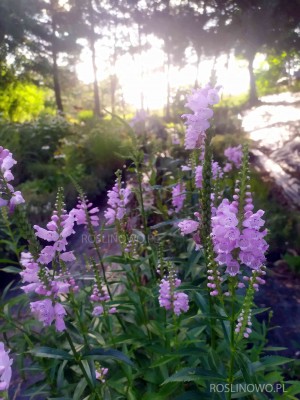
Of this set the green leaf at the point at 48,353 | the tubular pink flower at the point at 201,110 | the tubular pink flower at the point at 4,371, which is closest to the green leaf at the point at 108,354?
the green leaf at the point at 48,353

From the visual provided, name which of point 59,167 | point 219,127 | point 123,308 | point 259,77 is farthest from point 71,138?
point 259,77

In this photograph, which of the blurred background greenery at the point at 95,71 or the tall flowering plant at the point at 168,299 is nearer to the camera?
the tall flowering plant at the point at 168,299

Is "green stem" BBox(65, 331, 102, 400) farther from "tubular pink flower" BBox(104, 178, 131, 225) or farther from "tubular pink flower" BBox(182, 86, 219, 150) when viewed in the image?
"tubular pink flower" BBox(182, 86, 219, 150)

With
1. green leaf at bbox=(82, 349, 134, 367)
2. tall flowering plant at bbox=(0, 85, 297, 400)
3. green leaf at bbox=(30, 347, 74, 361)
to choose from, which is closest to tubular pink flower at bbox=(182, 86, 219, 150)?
tall flowering plant at bbox=(0, 85, 297, 400)

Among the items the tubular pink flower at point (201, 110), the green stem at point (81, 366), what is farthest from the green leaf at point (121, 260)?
the tubular pink flower at point (201, 110)

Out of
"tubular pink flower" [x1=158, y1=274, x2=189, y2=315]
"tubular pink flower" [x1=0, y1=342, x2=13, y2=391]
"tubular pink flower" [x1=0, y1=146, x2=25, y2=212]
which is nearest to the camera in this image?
"tubular pink flower" [x1=0, y1=342, x2=13, y2=391]

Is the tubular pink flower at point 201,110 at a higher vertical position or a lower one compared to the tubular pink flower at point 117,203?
higher

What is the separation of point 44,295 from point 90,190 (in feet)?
25.4

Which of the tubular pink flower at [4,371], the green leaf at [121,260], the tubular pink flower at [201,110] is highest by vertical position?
the tubular pink flower at [201,110]

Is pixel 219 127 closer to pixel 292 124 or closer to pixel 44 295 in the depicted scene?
pixel 292 124

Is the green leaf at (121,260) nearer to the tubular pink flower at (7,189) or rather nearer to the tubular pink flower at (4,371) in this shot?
the tubular pink flower at (7,189)

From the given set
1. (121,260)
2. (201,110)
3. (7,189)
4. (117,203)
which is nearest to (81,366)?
(121,260)

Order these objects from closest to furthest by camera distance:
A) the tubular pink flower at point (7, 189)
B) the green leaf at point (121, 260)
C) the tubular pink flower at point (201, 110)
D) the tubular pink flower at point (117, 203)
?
the tubular pink flower at point (7, 189), the tubular pink flower at point (201, 110), the green leaf at point (121, 260), the tubular pink flower at point (117, 203)

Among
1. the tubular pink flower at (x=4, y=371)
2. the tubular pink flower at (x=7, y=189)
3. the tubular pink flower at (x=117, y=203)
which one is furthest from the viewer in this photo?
the tubular pink flower at (x=117, y=203)
